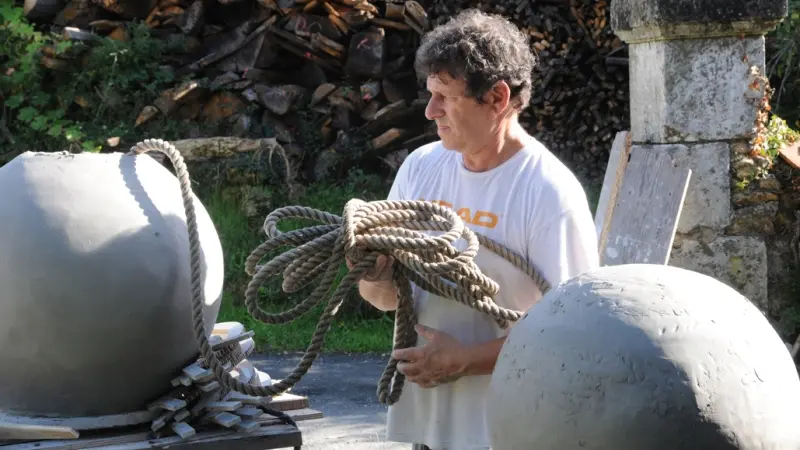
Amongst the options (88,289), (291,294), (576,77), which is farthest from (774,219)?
(88,289)

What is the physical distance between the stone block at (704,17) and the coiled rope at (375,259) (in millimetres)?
3056

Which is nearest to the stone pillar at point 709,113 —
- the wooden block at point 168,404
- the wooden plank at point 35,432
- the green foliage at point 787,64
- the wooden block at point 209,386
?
the green foliage at point 787,64

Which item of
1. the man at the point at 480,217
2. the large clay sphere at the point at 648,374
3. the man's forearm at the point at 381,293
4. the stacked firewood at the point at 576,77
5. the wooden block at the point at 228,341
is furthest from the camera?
the stacked firewood at the point at 576,77

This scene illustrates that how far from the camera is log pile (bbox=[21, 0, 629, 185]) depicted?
8.55m

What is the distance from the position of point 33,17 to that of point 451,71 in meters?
6.98

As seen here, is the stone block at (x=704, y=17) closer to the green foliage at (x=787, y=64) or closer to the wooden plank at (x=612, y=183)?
the wooden plank at (x=612, y=183)

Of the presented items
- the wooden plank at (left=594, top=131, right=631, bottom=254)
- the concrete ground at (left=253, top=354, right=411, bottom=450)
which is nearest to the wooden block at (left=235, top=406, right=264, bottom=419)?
the concrete ground at (left=253, top=354, right=411, bottom=450)

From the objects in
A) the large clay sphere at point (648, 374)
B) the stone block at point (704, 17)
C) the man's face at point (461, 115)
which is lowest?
the large clay sphere at point (648, 374)

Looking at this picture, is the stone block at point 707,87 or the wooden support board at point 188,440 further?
the stone block at point 707,87

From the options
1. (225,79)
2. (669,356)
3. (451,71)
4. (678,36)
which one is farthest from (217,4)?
(669,356)

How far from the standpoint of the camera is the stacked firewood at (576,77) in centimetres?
789

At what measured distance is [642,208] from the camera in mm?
5785

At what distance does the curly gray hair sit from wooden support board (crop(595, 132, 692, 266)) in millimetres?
2751

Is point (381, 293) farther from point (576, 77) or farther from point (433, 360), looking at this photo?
point (576, 77)
